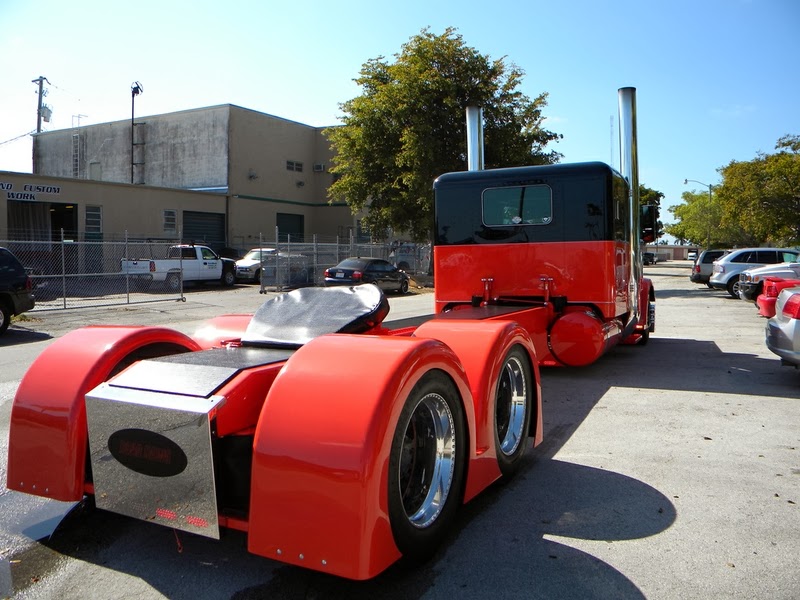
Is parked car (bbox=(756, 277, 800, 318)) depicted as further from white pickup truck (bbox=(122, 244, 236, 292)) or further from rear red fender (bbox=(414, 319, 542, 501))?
white pickup truck (bbox=(122, 244, 236, 292))

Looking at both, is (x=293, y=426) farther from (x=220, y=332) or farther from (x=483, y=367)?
(x=220, y=332)

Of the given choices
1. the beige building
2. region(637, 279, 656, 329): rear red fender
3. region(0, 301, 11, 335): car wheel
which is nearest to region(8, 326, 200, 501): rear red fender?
region(637, 279, 656, 329): rear red fender

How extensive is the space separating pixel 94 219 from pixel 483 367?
3021 centimetres

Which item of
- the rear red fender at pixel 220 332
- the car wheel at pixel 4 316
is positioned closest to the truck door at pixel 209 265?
the car wheel at pixel 4 316

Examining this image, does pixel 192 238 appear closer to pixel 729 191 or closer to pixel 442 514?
pixel 729 191

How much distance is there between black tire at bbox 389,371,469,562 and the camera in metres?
3.10

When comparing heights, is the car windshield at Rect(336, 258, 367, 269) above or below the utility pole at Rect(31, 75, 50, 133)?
below

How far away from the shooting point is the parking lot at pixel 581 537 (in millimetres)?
3000

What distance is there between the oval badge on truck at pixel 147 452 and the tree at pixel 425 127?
23793mm

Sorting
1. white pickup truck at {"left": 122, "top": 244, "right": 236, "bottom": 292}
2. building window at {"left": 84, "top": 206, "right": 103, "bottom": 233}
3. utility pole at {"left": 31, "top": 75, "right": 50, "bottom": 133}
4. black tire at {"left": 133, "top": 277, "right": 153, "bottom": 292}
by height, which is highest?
utility pole at {"left": 31, "top": 75, "right": 50, "bottom": 133}

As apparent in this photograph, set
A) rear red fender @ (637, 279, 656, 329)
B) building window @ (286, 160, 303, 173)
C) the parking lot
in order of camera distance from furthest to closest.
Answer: building window @ (286, 160, 303, 173) < rear red fender @ (637, 279, 656, 329) < the parking lot

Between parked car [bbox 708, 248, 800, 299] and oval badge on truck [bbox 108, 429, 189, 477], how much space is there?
23528 mm

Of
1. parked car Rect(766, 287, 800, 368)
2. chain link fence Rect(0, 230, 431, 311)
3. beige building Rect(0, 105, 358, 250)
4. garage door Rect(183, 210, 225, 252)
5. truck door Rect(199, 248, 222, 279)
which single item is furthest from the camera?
garage door Rect(183, 210, 225, 252)

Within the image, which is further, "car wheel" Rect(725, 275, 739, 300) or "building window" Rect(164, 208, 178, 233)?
"building window" Rect(164, 208, 178, 233)
